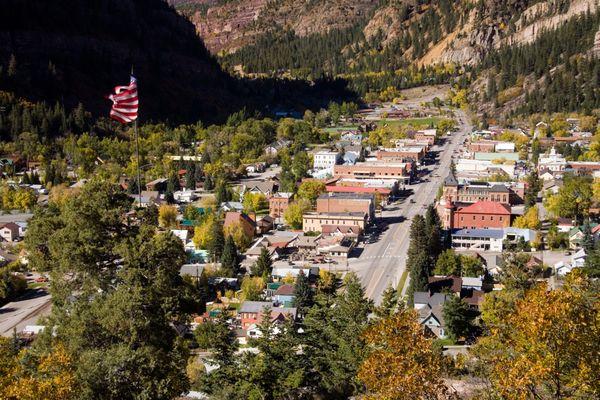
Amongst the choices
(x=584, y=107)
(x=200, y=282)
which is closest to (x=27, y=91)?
(x=200, y=282)

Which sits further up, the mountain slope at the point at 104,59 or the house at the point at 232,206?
the mountain slope at the point at 104,59

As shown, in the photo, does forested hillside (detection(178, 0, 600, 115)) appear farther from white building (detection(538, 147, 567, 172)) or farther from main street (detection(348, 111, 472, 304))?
main street (detection(348, 111, 472, 304))

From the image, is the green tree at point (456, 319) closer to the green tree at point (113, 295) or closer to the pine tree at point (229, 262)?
the pine tree at point (229, 262)

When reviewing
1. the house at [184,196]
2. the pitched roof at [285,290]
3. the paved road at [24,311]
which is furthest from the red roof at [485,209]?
the paved road at [24,311]

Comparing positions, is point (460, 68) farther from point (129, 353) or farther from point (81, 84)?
point (129, 353)

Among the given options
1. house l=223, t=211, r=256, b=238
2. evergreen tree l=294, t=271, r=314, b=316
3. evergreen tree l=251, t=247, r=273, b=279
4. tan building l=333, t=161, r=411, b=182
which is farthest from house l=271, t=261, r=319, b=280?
tan building l=333, t=161, r=411, b=182

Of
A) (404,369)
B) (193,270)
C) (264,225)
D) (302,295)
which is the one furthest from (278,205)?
(404,369)
